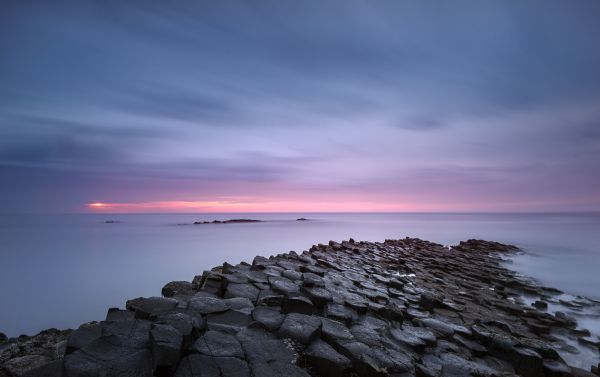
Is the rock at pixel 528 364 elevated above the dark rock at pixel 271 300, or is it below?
below

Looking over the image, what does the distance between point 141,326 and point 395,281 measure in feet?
21.3

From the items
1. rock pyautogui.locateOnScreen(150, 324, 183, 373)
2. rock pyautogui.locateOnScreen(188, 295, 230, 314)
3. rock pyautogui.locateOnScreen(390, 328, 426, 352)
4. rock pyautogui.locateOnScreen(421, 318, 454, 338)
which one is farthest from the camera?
rock pyautogui.locateOnScreen(421, 318, 454, 338)

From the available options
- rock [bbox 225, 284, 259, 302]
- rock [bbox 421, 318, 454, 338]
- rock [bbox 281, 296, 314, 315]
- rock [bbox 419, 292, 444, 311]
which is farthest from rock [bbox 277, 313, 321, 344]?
rock [bbox 419, 292, 444, 311]

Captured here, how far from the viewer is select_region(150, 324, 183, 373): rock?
3.05m

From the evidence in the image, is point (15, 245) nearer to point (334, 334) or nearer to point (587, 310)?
point (334, 334)

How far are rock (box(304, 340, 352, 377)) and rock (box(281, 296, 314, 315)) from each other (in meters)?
1.21

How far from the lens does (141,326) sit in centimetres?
376

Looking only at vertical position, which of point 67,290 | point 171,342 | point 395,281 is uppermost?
point 171,342

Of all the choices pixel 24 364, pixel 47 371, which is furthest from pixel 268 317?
pixel 24 364

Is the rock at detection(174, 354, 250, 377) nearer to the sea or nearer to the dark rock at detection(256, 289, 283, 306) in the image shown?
the dark rock at detection(256, 289, 283, 306)

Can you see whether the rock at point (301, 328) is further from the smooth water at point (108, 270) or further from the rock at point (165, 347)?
the smooth water at point (108, 270)

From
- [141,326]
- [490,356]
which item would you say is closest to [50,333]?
[141,326]

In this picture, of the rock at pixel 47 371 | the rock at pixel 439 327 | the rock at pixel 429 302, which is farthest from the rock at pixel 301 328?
the rock at pixel 429 302

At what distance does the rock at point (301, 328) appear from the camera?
4039 mm
